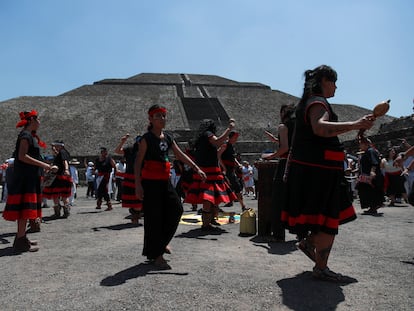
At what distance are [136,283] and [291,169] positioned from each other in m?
1.72

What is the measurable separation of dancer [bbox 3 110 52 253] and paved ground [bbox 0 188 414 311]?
29 centimetres

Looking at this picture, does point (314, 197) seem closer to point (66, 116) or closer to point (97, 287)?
point (97, 287)

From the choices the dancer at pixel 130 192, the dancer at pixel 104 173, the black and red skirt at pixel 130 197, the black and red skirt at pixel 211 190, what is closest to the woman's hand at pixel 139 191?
the black and red skirt at pixel 211 190

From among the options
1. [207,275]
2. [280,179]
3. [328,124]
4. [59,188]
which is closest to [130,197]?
[59,188]

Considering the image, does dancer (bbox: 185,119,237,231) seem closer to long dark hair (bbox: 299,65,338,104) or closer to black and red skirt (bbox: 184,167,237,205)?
black and red skirt (bbox: 184,167,237,205)

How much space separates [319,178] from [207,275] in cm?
135

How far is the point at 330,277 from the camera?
368cm

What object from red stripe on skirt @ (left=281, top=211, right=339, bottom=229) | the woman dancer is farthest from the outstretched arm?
the woman dancer

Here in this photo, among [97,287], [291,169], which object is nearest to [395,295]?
[291,169]

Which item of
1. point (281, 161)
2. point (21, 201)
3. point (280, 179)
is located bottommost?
point (21, 201)

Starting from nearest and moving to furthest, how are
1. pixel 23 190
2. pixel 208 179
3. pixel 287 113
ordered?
pixel 287 113
pixel 23 190
pixel 208 179

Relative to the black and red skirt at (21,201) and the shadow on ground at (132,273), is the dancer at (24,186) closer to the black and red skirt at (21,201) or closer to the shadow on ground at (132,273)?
the black and red skirt at (21,201)

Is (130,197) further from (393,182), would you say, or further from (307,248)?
(393,182)

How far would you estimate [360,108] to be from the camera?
59.2m
